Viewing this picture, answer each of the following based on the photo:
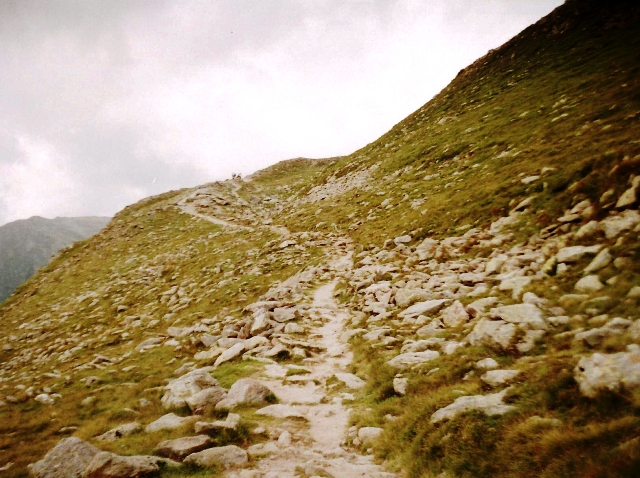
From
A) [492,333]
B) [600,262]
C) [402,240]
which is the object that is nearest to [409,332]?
[492,333]

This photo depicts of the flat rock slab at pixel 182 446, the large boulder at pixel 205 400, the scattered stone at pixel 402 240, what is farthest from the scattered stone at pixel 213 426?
the scattered stone at pixel 402 240

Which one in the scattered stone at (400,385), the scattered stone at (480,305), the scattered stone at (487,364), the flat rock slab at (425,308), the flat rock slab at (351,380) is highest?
the scattered stone at (480,305)

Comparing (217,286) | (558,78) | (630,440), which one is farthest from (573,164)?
(558,78)

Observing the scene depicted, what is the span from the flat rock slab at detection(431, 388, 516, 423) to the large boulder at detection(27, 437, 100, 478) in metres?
7.27

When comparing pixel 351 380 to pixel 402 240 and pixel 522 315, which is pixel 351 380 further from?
pixel 402 240

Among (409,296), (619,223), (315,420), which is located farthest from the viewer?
(409,296)

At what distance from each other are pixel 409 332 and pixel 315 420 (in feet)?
15.0

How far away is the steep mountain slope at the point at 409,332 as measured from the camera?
6.00 meters

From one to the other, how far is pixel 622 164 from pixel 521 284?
646 cm

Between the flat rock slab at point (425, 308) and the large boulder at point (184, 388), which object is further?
the flat rock slab at point (425, 308)

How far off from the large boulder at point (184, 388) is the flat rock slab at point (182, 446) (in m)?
2.81

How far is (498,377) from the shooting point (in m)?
6.96

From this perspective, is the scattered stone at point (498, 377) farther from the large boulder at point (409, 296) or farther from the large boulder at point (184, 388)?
the large boulder at point (184, 388)

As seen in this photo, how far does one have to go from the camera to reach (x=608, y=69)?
93.7 ft
